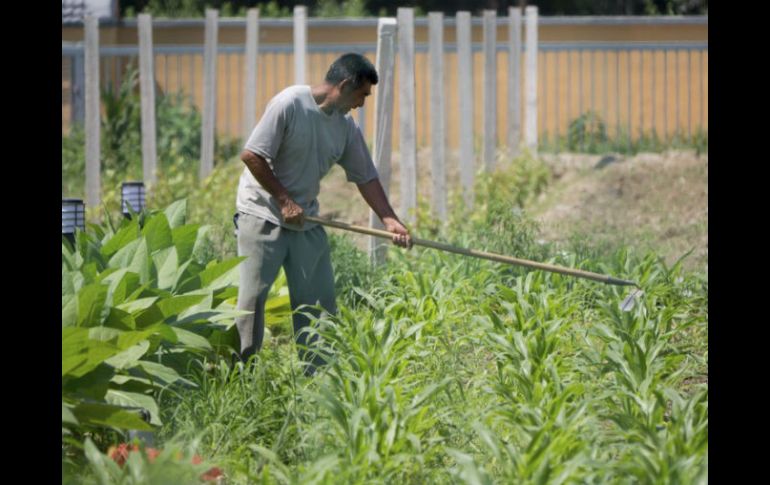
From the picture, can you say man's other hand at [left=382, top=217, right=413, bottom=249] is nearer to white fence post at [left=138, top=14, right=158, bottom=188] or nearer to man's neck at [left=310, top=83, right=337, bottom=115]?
man's neck at [left=310, top=83, right=337, bottom=115]

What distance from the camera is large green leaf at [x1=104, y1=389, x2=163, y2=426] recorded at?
18.4ft

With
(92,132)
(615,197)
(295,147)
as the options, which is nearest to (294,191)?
(295,147)

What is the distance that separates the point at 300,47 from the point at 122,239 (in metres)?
7.00

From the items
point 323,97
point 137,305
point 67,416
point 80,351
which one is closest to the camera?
point 67,416

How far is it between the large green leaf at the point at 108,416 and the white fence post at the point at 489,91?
9176mm

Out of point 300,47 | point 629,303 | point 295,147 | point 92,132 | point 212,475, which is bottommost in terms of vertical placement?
point 212,475

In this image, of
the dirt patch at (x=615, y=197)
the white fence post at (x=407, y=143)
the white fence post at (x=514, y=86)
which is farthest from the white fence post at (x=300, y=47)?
the white fence post at (x=514, y=86)

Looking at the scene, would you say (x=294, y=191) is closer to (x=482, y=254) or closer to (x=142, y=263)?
(x=142, y=263)

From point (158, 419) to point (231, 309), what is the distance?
4.95 feet

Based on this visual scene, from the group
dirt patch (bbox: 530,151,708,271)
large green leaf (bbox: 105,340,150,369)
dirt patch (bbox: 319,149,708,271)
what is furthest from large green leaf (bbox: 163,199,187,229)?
dirt patch (bbox: 530,151,708,271)

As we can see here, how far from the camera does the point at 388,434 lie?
510 cm

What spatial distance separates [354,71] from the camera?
22.9ft
